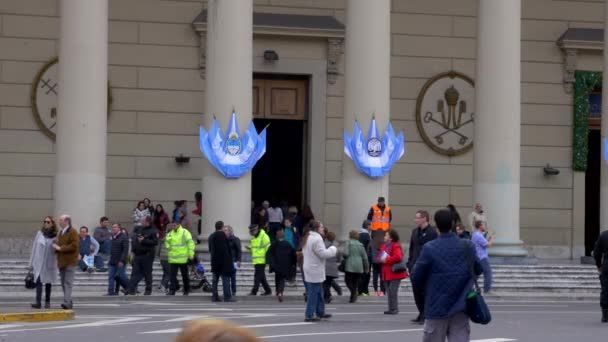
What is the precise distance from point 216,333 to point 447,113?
34675 millimetres

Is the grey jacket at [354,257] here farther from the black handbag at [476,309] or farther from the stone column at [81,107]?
the black handbag at [476,309]

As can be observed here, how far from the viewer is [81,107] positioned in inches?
1161

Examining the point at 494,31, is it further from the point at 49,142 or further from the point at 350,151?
the point at 49,142

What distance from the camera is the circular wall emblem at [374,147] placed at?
30812mm

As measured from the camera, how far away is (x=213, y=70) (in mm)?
29984

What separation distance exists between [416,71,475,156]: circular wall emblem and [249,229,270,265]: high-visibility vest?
32.8ft

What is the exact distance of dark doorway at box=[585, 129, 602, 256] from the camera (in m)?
38.6

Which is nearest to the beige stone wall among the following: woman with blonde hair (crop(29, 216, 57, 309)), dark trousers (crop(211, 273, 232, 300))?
dark trousers (crop(211, 273, 232, 300))

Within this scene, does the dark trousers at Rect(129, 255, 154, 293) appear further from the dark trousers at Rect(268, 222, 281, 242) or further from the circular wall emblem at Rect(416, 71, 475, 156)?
the circular wall emblem at Rect(416, 71, 475, 156)

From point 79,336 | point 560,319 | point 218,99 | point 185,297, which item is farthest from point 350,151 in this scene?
point 79,336

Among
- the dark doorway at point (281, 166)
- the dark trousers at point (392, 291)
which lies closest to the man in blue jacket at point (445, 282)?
the dark trousers at point (392, 291)

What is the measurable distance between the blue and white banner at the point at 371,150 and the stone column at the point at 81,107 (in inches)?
214

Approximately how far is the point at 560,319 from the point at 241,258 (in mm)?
10208

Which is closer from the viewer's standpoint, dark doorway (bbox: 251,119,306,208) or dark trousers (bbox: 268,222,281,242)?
dark trousers (bbox: 268,222,281,242)
